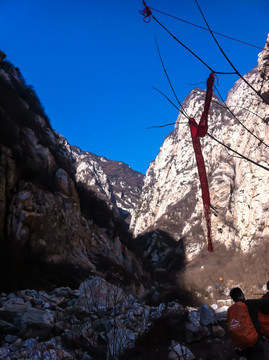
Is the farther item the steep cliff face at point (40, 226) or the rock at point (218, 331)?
the steep cliff face at point (40, 226)

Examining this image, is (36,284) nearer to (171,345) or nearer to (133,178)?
(171,345)

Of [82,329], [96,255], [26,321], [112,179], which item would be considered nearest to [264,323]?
[82,329]

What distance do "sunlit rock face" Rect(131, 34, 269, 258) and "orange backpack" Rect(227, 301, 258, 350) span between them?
9.99m

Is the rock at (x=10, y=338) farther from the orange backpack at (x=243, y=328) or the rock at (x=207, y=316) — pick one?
the orange backpack at (x=243, y=328)

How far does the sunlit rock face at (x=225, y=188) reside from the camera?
32.6 m

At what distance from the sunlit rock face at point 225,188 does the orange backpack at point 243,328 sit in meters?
9.99

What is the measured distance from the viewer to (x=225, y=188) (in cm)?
4347

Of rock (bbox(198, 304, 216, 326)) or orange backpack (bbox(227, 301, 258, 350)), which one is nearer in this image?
orange backpack (bbox(227, 301, 258, 350))

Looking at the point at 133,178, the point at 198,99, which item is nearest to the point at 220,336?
the point at 198,99

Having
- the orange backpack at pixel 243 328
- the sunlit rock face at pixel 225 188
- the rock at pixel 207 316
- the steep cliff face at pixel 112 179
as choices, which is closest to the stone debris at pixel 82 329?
the rock at pixel 207 316

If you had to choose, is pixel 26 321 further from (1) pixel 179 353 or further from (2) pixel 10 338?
(1) pixel 179 353

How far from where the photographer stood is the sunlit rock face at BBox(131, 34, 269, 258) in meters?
32.6

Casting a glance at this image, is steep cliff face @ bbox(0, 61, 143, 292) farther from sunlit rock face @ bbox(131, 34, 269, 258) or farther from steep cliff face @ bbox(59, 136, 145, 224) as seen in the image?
steep cliff face @ bbox(59, 136, 145, 224)

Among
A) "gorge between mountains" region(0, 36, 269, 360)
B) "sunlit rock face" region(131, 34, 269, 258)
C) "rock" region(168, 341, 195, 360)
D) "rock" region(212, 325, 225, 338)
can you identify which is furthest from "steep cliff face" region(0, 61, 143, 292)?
"sunlit rock face" region(131, 34, 269, 258)
